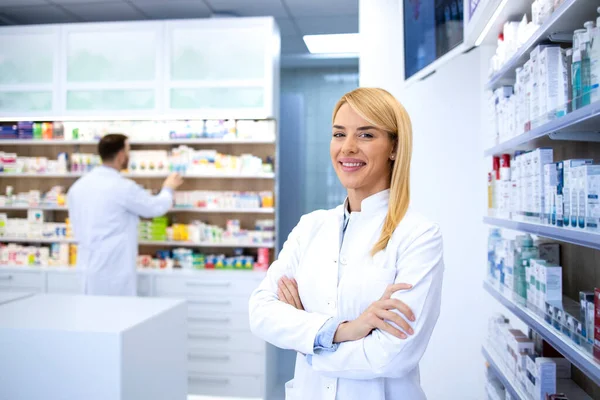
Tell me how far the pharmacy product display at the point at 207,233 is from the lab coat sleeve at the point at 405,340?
3426 millimetres

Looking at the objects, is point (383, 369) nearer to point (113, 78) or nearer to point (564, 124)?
point (564, 124)

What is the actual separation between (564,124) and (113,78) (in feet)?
14.1

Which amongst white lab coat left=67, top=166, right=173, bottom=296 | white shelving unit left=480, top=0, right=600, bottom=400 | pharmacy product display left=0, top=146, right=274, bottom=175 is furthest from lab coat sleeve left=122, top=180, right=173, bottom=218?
white shelving unit left=480, top=0, right=600, bottom=400

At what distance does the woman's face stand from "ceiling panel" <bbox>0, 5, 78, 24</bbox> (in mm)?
4728

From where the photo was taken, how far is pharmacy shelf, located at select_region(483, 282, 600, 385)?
1396 millimetres

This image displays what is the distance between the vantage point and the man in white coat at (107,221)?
4.14m

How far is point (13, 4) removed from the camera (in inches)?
200

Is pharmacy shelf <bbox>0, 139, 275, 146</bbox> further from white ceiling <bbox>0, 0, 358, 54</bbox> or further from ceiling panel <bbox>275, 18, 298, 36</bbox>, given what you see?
ceiling panel <bbox>275, 18, 298, 36</bbox>

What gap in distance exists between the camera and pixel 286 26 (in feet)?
18.7

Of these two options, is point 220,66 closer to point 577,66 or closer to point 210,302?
point 210,302

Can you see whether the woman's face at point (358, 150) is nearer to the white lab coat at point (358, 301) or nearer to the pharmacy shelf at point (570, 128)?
the white lab coat at point (358, 301)

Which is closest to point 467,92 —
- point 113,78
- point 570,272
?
point 570,272

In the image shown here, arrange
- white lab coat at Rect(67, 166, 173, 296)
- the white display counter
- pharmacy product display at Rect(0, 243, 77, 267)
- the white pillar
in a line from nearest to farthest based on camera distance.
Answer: the white display counter
the white pillar
white lab coat at Rect(67, 166, 173, 296)
pharmacy product display at Rect(0, 243, 77, 267)

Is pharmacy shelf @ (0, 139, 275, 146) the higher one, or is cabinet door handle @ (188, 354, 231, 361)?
pharmacy shelf @ (0, 139, 275, 146)
